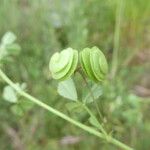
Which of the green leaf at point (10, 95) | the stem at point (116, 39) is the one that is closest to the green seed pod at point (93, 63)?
the green leaf at point (10, 95)

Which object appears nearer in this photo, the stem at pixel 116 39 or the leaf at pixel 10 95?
the leaf at pixel 10 95

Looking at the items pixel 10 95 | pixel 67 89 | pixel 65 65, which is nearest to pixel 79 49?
pixel 10 95

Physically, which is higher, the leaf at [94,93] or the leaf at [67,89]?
the leaf at [67,89]

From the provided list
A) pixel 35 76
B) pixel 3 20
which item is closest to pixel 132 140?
pixel 35 76

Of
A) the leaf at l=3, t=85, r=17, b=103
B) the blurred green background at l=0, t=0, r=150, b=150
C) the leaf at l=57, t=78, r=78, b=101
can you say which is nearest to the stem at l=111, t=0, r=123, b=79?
the blurred green background at l=0, t=0, r=150, b=150

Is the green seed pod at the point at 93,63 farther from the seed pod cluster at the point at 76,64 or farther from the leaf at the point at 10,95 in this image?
the leaf at the point at 10,95

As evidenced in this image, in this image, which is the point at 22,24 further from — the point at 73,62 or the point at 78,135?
the point at 73,62

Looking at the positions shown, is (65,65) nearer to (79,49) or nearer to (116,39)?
(79,49)
